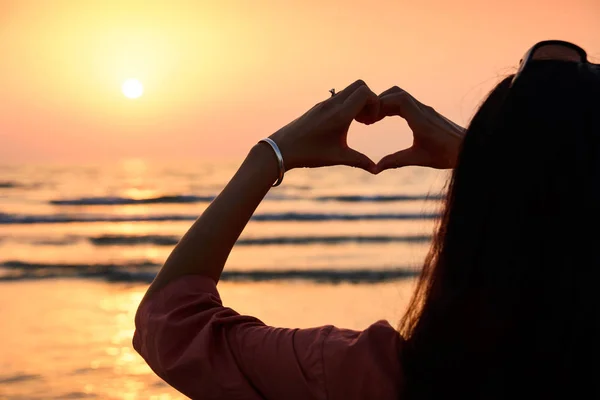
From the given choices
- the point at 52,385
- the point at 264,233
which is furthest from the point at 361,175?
the point at 52,385

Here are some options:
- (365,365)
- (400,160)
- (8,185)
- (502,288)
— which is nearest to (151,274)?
(400,160)

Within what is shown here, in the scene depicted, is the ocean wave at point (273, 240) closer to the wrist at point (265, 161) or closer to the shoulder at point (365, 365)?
the wrist at point (265, 161)

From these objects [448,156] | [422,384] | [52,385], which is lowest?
[52,385]

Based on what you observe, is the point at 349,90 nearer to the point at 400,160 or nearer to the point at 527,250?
the point at 400,160

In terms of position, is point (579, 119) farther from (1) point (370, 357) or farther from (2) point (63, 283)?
(2) point (63, 283)

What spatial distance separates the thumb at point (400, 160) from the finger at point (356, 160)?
0.03 meters

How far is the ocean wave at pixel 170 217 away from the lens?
800 inches

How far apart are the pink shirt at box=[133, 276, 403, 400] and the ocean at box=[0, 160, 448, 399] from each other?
0.26 meters

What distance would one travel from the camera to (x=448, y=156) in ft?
5.12

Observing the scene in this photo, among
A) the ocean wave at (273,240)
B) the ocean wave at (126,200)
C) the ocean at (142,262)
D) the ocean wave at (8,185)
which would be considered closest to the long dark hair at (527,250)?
the ocean at (142,262)

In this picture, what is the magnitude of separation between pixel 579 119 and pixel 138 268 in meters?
13.0

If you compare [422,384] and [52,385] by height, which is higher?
[422,384]

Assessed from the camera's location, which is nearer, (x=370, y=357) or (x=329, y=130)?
(x=370, y=357)

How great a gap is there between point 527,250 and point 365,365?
30cm
